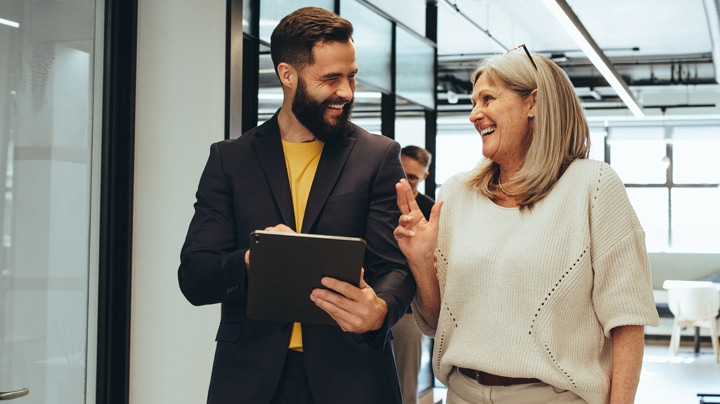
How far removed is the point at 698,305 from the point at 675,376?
1.65m

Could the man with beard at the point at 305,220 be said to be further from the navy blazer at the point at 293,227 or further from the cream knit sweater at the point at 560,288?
the cream knit sweater at the point at 560,288

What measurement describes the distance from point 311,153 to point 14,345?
1.48 m

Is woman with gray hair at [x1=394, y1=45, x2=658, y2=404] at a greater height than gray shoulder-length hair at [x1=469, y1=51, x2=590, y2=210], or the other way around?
gray shoulder-length hair at [x1=469, y1=51, x2=590, y2=210]

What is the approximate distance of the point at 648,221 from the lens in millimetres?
13508

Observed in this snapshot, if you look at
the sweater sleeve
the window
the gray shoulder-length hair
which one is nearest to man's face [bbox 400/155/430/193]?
the gray shoulder-length hair

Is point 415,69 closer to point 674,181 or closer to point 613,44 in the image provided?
point 613,44

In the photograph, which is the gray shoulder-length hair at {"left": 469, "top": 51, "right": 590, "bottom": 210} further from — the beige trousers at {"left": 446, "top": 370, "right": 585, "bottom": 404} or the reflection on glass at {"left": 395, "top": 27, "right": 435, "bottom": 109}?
the reflection on glass at {"left": 395, "top": 27, "right": 435, "bottom": 109}

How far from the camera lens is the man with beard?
1.78m

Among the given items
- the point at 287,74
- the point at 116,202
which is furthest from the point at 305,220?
the point at 116,202

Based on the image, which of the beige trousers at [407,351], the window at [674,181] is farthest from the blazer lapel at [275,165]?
the window at [674,181]

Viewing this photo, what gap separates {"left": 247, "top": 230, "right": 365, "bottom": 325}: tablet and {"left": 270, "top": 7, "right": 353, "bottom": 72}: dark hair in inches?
22.5

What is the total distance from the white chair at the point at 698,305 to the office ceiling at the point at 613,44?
294cm

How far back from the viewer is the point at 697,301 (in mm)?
10711

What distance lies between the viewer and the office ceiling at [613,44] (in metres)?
8.47
